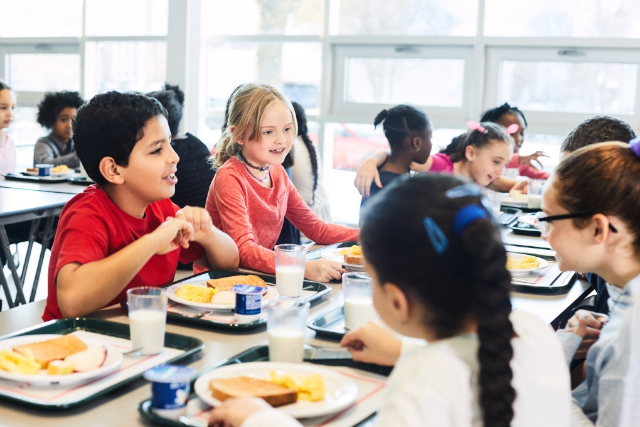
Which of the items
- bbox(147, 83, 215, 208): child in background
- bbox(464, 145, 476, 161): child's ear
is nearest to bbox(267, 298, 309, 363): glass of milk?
bbox(147, 83, 215, 208): child in background

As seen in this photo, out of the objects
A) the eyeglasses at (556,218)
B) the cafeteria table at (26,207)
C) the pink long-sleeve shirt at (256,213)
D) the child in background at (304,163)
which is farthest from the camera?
the child in background at (304,163)

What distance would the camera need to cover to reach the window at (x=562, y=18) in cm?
485

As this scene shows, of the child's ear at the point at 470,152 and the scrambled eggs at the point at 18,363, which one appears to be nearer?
the scrambled eggs at the point at 18,363

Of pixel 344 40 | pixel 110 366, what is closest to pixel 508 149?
pixel 344 40

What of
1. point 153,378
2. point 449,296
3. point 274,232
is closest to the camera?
point 449,296

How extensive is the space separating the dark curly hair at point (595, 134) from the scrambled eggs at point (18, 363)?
1824 millimetres

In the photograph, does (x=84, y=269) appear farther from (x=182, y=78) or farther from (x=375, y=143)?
(x=182, y=78)

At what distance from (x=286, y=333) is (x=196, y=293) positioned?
0.44 metres

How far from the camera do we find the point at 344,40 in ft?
18.1

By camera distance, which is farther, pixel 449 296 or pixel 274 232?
pixel 274 232

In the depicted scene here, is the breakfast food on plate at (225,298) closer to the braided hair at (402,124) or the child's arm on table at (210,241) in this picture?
the child's arm on table at (210,241)

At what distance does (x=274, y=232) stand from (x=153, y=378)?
1.66 meters

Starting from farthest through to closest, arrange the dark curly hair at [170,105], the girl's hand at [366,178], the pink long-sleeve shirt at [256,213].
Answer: the girl's hand at [366,178] < the dark curly hair at [170,105] < the pink long-sleeve shirt at [256,213]

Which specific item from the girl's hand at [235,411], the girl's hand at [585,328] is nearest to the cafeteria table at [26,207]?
the girl's hand at [235,411]
